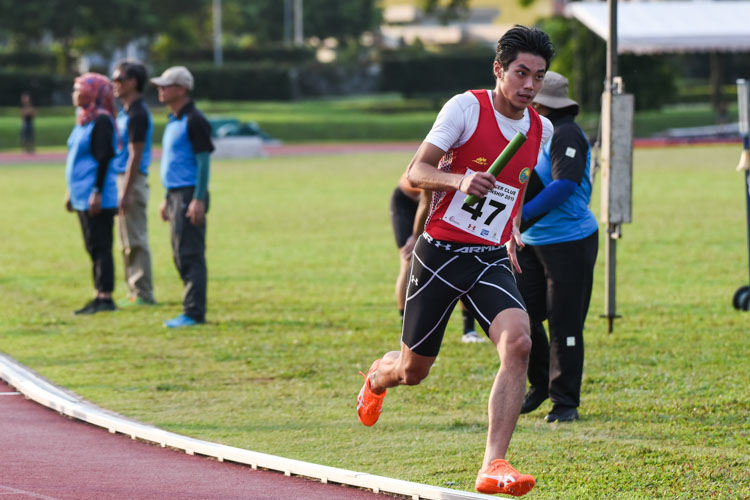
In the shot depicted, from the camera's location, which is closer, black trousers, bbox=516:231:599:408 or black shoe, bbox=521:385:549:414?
black trousers, bbox=516:231:599:408

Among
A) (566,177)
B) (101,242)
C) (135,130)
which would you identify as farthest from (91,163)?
(566,177)

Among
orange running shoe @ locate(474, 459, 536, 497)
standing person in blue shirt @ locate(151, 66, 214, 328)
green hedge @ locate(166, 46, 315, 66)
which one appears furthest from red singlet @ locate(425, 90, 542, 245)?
green hedge @ locate(166, 46, 315, 66)

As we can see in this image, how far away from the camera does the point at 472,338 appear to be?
396 inches

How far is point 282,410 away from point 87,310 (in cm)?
460

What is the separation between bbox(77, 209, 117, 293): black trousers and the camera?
37.6 feet

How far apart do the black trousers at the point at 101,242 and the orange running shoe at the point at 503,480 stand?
23.1 feet

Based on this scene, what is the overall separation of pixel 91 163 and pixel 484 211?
6.81 metres

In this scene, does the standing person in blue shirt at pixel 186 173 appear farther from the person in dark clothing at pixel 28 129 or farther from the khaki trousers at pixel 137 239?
the person in dark clothing at pixel 28 129

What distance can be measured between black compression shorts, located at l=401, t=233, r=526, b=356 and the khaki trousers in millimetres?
6518

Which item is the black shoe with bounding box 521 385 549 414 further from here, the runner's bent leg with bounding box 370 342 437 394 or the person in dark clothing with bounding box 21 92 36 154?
the person in dark clothing with bounding box 21 92 36 154

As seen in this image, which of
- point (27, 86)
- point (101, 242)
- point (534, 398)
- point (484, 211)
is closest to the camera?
point (484, 211)

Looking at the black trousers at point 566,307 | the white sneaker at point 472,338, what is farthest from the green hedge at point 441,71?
the black trousers at point 566,307

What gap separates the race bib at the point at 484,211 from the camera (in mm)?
5484

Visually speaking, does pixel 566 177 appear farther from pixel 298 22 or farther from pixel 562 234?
pixel 298 22
